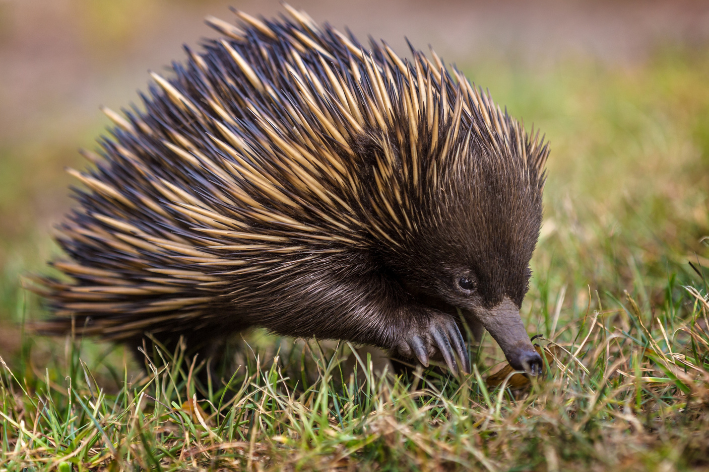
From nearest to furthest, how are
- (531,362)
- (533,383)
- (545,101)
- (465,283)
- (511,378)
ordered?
(533,383), (531,362), (465,283), (511,378), (545,101)

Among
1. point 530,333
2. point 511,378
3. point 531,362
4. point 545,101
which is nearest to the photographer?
point 531,362

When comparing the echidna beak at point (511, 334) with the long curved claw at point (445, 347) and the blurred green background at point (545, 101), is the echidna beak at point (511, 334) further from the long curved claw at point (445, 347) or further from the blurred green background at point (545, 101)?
the blurred green background at point (545, 101)

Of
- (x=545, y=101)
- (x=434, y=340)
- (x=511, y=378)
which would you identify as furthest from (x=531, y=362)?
(x=545, y=101)

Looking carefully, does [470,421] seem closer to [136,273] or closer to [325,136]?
[325,136]

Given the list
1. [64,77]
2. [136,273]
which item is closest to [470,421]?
[136,273]

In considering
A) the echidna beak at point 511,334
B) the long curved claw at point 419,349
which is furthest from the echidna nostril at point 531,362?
the long curved claw at point 419,349

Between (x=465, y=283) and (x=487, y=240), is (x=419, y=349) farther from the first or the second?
(x=487, y=240)

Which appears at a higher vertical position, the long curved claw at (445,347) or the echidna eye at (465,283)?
the echidna eye at (465,283)

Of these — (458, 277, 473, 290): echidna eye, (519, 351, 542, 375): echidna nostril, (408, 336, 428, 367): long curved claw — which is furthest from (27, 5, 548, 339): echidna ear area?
(519, 351, 542, 375): echidna nostril
